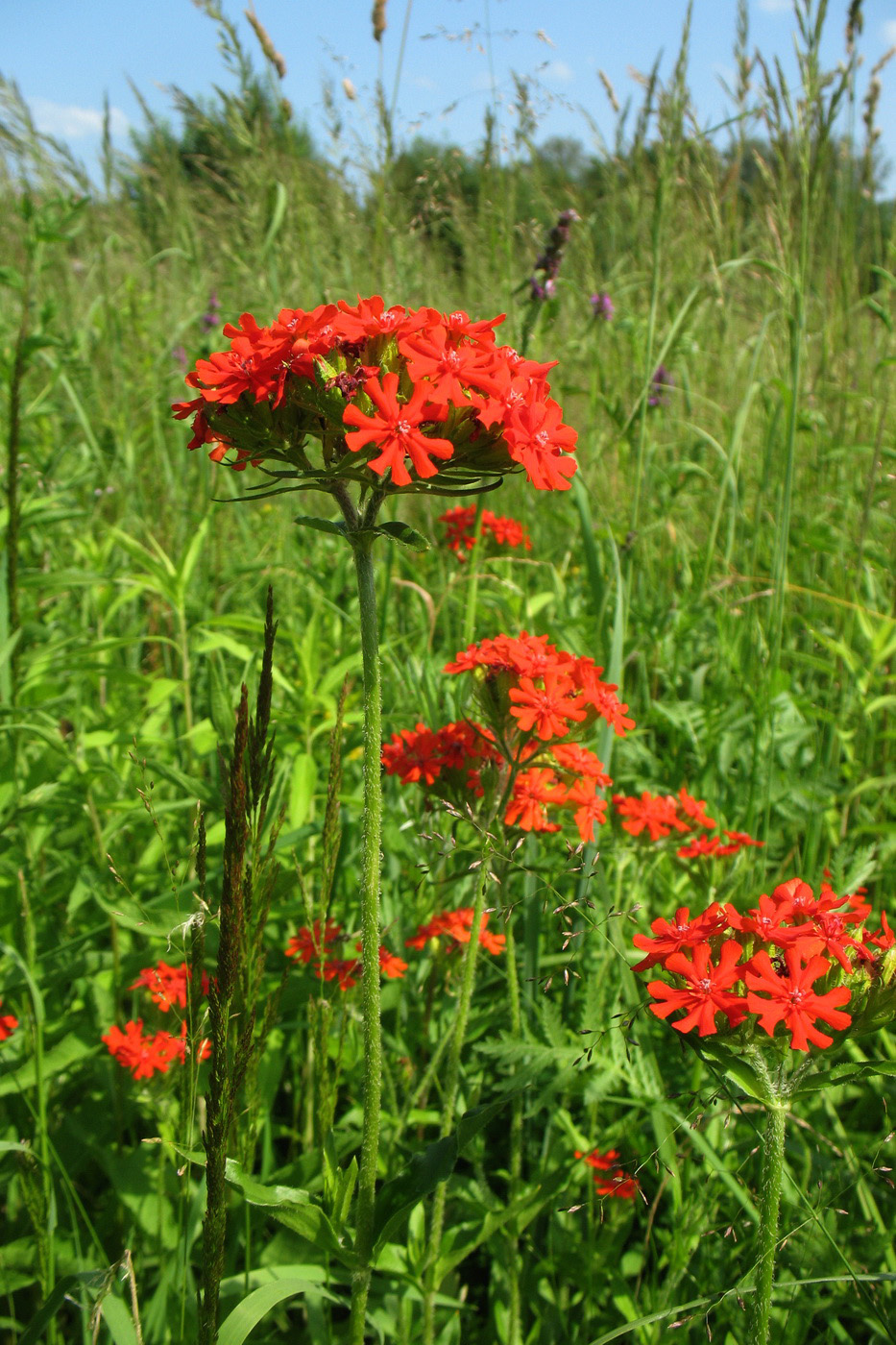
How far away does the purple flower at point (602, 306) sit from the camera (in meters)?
3.60

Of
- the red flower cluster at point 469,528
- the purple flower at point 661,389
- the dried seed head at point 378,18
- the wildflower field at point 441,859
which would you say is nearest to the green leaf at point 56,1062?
the wildflower field at point 441,859

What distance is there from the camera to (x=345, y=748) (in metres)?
2.37

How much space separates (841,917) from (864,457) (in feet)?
11.3

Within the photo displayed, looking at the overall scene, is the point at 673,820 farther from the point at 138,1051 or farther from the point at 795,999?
the point at 138,1051

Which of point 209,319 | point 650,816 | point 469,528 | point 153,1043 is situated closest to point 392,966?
point 153,1043

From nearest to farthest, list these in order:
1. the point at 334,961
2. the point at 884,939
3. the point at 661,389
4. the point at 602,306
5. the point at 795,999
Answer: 1. the point at 795,999
2. the point at 884,939
3. the point at 334,961
4. the point at 602,306
5. the point at 661,389

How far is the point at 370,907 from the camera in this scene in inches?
47.1

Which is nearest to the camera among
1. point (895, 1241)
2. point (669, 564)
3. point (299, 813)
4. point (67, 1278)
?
point (67, 1278)

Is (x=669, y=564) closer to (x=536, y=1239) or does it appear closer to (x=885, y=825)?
(x=885, y=825)

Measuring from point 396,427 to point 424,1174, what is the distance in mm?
982

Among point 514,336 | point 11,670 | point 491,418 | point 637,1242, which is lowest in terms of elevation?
point 637,1242

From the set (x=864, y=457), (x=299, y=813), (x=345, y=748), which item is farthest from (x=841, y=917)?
(x=864, y=457)

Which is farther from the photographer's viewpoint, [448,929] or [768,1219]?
[448,929]

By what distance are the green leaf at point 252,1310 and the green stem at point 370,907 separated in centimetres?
10
